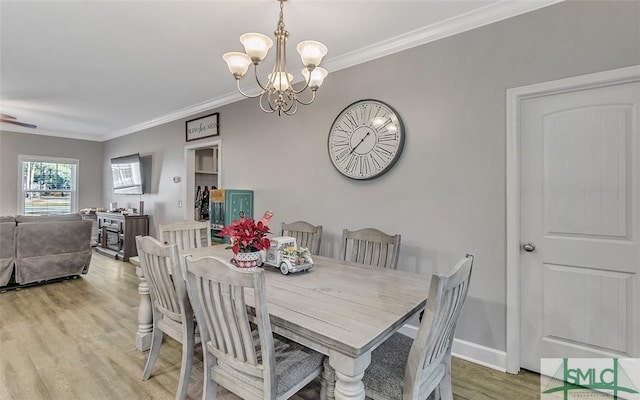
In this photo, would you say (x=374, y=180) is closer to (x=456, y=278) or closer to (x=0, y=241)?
(x=456, y=278)

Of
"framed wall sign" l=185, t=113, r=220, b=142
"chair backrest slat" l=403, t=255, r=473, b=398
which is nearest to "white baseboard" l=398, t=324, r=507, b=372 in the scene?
"chair backrest slat" l=403, t=255, r=473, b=398

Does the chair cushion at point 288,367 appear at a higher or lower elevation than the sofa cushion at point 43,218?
lower

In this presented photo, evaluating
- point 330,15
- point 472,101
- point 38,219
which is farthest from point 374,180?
point 38,219

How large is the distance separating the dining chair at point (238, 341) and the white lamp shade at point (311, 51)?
4.20ft

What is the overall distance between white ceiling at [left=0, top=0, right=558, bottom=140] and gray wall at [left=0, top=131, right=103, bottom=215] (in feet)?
9.00

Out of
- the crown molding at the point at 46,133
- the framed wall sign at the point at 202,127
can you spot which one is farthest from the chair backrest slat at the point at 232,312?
the crown molding at the point at 46,133

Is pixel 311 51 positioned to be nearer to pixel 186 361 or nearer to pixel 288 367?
pixel 288 367

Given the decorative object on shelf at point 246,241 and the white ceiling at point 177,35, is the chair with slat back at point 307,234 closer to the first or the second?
the decorative object on shelf at point 246,241

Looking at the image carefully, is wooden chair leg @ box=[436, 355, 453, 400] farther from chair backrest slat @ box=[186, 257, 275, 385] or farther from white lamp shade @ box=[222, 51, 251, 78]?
white lamp shade @ box=[222, 51, 251, 78]

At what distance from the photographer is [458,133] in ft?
7.64

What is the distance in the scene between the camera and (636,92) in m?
1.77

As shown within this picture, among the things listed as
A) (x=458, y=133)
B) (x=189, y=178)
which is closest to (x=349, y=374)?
(x=458, y=133)

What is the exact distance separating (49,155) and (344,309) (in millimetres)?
7873

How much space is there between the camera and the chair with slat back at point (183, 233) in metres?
2.74
